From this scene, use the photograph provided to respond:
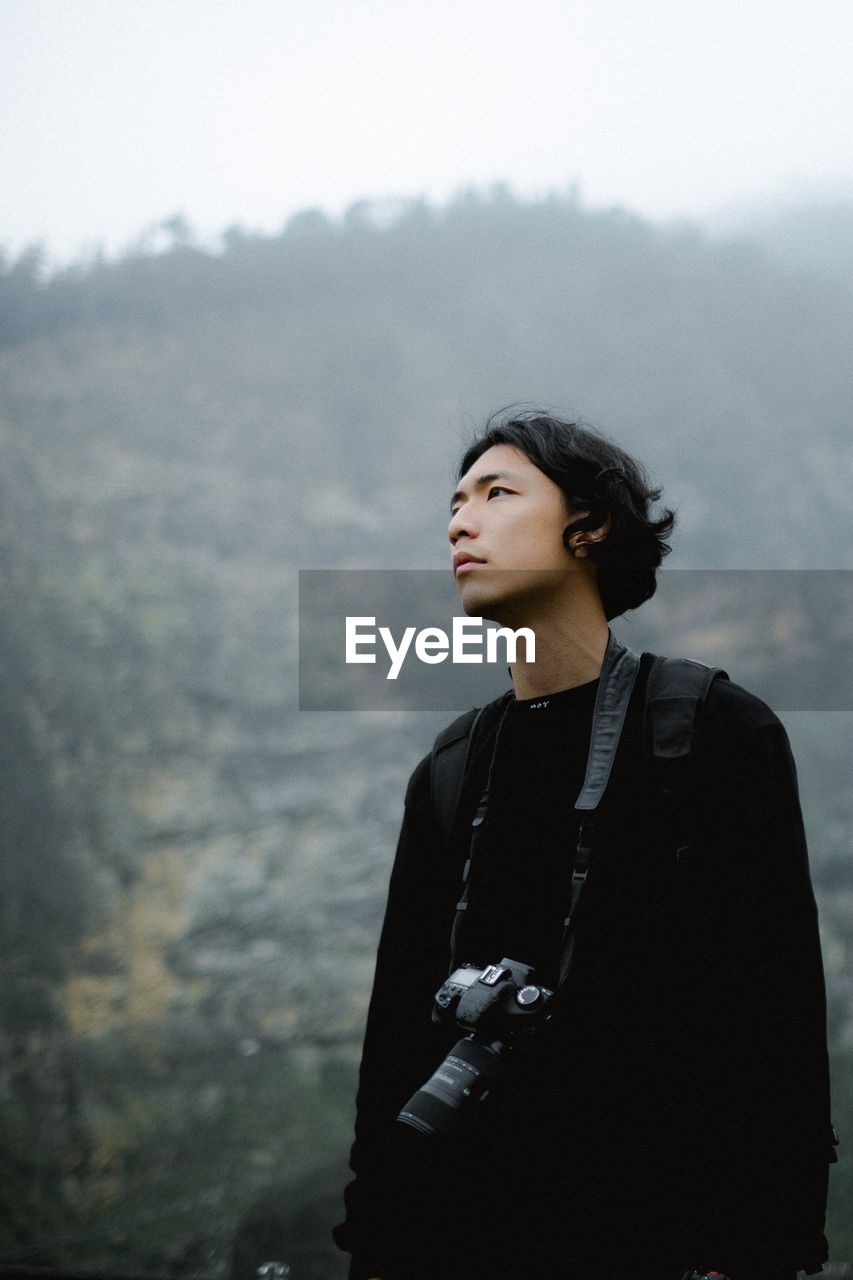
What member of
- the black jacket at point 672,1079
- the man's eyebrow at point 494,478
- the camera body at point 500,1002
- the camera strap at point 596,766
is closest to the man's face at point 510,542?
the man's eyebrow at point 494,478

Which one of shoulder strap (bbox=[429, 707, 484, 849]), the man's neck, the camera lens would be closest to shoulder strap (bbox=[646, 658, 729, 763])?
the man's neck

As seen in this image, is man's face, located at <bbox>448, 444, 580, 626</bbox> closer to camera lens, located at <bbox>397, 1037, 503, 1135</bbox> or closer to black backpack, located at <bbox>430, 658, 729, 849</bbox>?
black backpack, located at <bbox>430, 658, 729, 849</bbox>

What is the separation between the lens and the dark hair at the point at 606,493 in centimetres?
148

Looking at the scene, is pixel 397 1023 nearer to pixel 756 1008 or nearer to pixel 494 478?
Answer: pixel 756 1008

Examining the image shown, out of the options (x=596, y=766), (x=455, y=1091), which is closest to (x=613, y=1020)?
(x=455, y=1091)

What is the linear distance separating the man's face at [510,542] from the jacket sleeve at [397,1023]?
1.08 ft

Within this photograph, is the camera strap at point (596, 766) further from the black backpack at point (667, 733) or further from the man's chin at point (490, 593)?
the man's chin at point (490, 593)

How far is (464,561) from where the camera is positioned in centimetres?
142

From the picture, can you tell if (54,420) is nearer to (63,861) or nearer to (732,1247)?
(63,861)

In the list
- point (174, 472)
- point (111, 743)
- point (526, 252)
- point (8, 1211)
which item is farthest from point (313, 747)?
point (526, 252)

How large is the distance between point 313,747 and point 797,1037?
6.78m

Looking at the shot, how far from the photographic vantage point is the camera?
3.59 ft

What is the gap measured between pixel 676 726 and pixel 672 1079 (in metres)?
0.45

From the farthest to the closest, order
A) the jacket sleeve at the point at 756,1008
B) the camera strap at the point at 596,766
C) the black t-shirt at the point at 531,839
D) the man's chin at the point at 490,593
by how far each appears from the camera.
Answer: the man's chin at the point at 490,593
the black t-shirt at the point at 531,839
the camera strap at the point at 596,766
the jacket sleeve at the point at 756,1008
